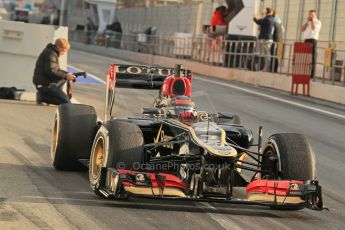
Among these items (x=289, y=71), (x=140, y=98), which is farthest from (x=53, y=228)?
(x=289, y=71)

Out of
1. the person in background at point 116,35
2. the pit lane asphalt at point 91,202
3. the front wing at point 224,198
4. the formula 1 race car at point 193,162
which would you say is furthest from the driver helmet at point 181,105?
the person in background at point 116,35

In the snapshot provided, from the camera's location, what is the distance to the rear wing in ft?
36.4

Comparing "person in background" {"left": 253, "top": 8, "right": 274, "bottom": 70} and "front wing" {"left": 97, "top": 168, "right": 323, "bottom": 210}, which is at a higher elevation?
"person in background" {"left": 253, "top": 8, "right": 274, "bottom": 70}

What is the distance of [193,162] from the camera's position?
8.45m

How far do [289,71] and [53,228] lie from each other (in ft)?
64.5

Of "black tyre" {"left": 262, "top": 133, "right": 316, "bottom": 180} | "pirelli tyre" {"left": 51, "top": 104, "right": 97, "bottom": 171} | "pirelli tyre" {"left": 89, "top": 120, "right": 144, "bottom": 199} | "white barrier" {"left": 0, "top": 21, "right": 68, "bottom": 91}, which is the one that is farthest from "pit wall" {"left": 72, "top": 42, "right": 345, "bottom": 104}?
"pirelli tyre" {"left": 89, "top": 120, "right": 144, "bottom": 199}

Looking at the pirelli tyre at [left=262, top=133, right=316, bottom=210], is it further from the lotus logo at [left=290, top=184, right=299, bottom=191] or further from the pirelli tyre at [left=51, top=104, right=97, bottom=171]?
the pirelli tyre at [left=51, top=104, right=97, bottom=171]

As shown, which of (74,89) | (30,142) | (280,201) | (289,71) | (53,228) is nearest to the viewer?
(53,228)

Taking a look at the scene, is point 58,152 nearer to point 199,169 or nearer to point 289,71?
point 199,169

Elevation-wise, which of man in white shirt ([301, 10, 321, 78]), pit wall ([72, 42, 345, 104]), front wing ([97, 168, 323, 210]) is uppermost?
man in white shirt ([301, 10, 321, 78])

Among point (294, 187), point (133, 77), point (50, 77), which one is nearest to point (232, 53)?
point (50, 77)

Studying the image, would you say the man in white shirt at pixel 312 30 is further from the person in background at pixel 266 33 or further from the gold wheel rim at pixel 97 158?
the gold wheel rim at pixel 97 158

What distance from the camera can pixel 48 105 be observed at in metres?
17.7

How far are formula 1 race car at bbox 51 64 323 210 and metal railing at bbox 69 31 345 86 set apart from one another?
1352 cm
